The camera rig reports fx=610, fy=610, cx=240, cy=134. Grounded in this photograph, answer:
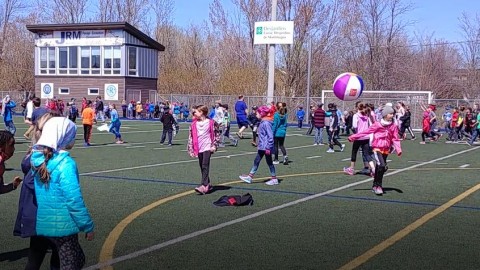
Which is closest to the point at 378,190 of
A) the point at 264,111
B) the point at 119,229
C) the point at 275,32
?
the point at 264,111

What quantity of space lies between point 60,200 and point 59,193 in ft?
0.18

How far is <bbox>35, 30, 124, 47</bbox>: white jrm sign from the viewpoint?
170ft

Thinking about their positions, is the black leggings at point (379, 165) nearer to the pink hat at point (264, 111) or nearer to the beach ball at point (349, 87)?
the pink hat at point (264, 111)

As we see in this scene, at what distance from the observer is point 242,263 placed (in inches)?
263

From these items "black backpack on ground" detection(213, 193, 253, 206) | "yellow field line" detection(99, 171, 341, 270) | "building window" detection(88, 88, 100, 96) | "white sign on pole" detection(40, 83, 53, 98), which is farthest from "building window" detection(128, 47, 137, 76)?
"black backpack on ground" detection(213, 193, 253, 206)

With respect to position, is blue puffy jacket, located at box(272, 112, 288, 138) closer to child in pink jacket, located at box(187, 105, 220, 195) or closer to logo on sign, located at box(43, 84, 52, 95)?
child in pink jacket, located at box(187, 105, 220, 195)

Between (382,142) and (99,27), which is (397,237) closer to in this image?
(382,142)

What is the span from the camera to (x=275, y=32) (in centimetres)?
3919

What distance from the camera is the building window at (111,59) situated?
171 ft

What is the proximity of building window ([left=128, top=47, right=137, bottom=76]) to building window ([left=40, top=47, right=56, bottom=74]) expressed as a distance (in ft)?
23.3

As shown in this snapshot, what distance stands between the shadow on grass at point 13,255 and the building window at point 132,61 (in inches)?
1828

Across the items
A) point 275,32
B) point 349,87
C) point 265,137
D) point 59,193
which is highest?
point 275,32

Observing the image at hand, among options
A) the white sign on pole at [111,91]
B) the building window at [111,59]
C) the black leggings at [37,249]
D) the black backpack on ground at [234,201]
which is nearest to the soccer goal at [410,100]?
the white sign on pole at [111,91]

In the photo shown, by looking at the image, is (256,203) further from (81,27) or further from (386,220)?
(81,27)
